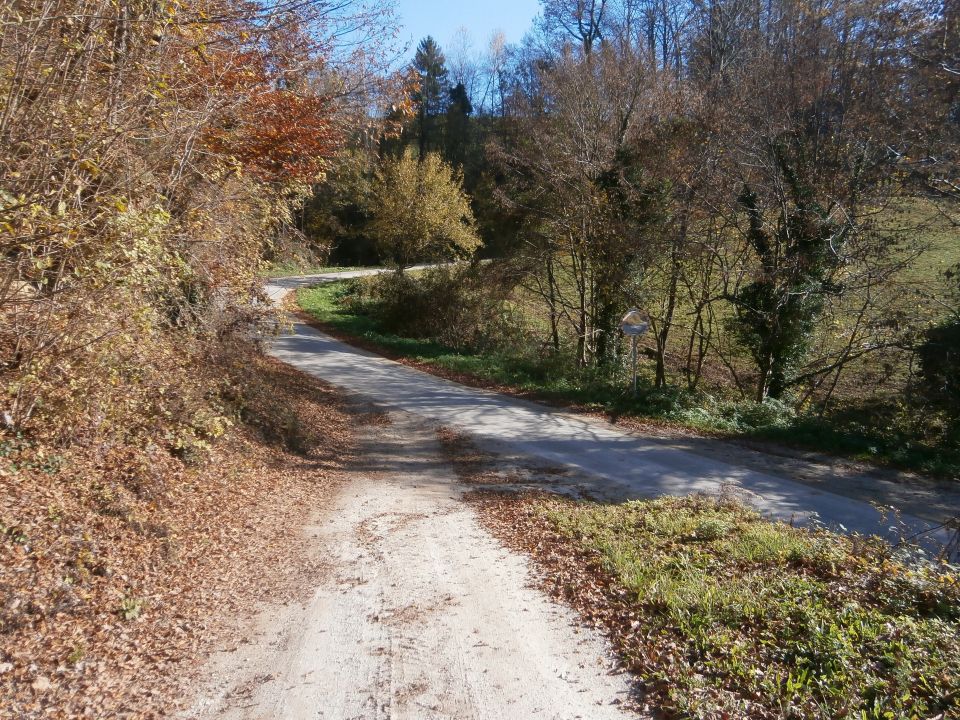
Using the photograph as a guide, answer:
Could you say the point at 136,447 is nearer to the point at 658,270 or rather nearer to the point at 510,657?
the point at 510,657

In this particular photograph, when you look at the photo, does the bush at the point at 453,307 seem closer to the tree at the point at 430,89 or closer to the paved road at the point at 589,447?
the paved road at the point at 589,447

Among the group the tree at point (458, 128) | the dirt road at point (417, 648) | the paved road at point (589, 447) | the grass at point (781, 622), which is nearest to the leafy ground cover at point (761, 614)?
the grass at point (781, 622)

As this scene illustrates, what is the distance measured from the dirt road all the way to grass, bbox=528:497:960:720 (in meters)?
0.46

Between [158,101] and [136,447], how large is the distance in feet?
13.3

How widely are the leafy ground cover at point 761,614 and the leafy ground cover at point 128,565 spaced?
2.71 meters

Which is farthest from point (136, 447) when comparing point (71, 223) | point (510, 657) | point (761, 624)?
point (761, 624)

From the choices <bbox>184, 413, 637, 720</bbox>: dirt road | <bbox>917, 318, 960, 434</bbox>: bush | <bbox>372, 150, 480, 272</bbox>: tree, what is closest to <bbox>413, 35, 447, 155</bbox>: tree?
<bbox>372, 150, 480, 272</bbox>: tree

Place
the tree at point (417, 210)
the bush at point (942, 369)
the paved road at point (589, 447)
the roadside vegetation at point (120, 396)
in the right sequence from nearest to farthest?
the roadside vegetation at point (120, 396) < the paved road at point (589, 447) < the bush at point (942, 369) < the tree at point (417, 210)

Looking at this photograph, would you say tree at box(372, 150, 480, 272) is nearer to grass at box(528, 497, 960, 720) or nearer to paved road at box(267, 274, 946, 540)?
paved road at box(267, 274, 946, 540)

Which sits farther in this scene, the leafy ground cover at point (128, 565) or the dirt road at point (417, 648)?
the leafy ground cover at point (128, 565)

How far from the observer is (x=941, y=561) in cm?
582

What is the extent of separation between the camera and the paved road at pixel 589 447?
9148 mm

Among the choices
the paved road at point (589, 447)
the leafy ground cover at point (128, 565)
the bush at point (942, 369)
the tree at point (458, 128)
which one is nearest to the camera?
the leafy ground cover at point (128, 565)

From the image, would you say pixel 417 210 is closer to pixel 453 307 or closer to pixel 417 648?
pixel 453 307
